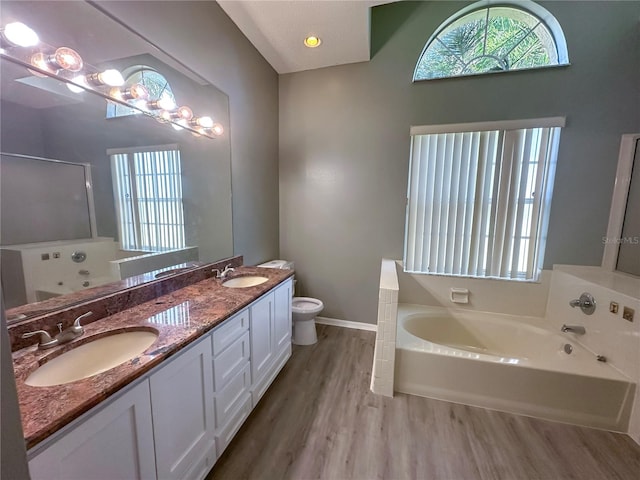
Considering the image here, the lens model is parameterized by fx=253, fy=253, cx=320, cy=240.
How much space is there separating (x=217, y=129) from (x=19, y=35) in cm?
111

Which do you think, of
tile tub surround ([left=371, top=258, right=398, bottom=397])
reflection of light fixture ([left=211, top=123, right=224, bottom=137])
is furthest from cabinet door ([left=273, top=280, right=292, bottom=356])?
reflection of light fixture ([left=211, top=123, right=224, bottom=137])

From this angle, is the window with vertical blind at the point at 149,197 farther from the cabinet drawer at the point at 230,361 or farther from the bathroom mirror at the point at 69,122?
the cabinet drawer at the point at 230,361

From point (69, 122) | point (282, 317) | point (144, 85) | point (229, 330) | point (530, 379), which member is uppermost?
point (144, 85)

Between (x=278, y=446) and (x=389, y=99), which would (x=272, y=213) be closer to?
(x=389, y=99)

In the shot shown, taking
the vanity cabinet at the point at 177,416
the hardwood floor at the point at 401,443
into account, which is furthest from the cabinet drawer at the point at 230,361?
the hardwood floor at the point at 401,443

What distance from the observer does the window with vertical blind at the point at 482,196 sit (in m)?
2.28

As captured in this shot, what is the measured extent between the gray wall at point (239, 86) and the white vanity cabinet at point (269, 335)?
65 centimetres

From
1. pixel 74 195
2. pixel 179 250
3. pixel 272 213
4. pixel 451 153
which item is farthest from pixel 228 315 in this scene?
pixel 451 153

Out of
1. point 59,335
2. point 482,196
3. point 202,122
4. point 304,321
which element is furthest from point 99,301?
point 482,196

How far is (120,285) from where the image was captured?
4.48ft

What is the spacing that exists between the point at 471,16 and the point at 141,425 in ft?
12.4

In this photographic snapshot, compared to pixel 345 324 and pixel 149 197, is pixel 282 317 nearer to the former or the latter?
pixel 345 324

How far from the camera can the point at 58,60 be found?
101 centimetres

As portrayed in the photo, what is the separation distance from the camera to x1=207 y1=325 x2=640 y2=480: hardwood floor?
1365 mm
